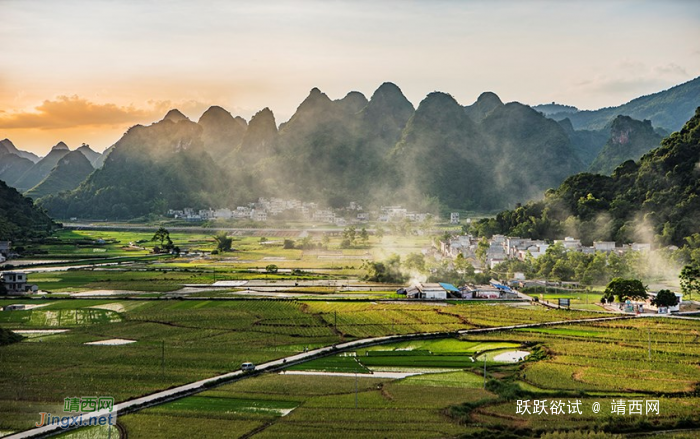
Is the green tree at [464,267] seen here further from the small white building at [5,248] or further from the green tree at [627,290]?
the small white building at [5,248]

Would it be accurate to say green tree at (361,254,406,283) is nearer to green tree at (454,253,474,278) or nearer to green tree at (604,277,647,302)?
green tree at (454,253,474,278)

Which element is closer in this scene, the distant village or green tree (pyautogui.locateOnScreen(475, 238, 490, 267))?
green tree (pyautogui.locateOnScreen(475, 238, 490, 267))

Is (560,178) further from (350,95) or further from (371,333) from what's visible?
(371,333)

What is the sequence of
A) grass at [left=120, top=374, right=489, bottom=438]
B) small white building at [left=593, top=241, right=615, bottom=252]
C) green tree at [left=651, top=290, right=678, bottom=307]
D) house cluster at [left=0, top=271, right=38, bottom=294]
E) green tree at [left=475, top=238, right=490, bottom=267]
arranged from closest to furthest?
grass at [left=120, top=374, right=489, bottom=438] < green tree at [left=651, top=290, right=678, bottom=307] < house cluster at [left=0, top=271, right=38, bottom=294] < small white building at [left=593, top=241, right=615, bottom=252] < green tree at [left=475, top=238, right=490, bottom=267]

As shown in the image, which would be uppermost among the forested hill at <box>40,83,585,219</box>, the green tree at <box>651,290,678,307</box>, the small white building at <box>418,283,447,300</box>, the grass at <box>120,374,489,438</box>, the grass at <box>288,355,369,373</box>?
the forested hill at <box>40,83,585,219</box>

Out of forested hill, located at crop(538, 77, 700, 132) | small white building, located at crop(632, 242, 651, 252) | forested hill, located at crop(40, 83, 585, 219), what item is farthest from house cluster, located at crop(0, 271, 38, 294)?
forested hill, located at crop(538, 77, 700, 132)
